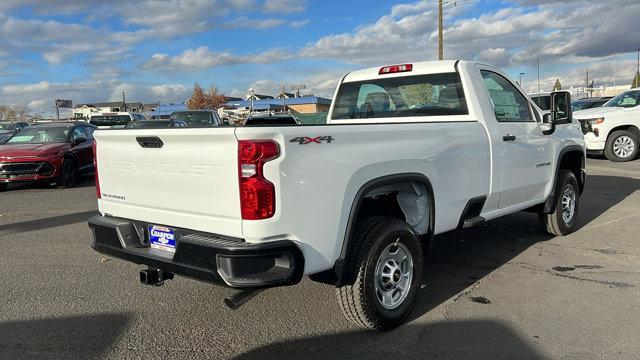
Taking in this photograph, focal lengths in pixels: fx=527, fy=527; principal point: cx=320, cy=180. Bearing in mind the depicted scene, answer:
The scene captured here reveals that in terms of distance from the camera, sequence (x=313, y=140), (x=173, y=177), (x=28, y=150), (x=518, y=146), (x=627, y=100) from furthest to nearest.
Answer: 1. (x=627, y=100)
2. (x=28, y=150)
3. (x=518, y=146)
4. (x=173, y=177)
5. (x=313, y=140)

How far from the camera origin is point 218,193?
3.12 metres

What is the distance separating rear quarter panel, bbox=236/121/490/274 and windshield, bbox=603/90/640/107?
12.9 meters

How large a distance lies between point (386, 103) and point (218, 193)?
281cm

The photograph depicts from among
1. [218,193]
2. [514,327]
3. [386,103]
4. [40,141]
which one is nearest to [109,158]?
[218,193]

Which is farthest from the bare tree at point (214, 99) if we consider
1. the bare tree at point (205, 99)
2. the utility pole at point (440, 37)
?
the utility pole at point (440, 37)

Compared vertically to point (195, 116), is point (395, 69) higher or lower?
higher

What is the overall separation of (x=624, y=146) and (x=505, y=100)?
434 inches

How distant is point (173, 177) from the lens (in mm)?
3385

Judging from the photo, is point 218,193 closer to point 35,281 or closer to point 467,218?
point 467,218

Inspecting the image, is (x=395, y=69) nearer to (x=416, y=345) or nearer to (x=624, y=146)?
(x=416, y=345)

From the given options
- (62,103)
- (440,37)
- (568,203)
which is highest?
(440,37)

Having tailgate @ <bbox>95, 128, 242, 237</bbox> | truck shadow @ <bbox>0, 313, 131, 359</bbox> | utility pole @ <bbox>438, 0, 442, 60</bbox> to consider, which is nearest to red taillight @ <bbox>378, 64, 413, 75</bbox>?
tailgate @ <bbox>95, 128, 242, 237</bbox>

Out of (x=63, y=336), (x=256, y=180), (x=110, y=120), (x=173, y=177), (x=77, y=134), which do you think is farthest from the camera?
(x=110, y=120)

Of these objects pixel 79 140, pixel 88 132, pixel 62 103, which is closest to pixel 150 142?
pixel 79 140
